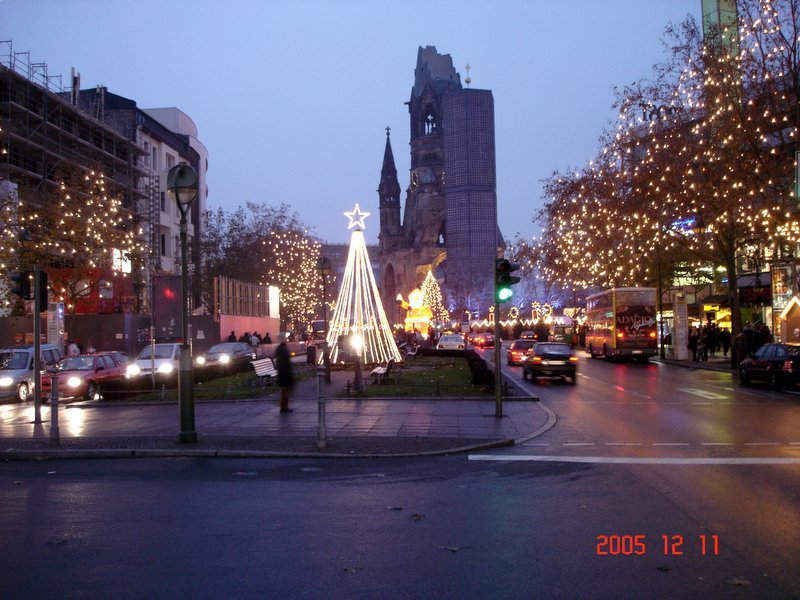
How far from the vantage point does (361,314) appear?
36188 millimetres

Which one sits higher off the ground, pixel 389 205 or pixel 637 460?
pixel 389 205

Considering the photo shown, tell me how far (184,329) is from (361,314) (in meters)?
22.8

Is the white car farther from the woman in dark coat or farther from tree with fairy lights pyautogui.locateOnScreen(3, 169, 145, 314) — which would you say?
the woman in dark coat

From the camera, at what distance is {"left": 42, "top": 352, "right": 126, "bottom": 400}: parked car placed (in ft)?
83.4

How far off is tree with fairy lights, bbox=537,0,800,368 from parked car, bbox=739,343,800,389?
677 cm

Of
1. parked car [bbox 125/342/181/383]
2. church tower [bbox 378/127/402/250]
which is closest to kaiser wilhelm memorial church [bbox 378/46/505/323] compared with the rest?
church tower [bbox 378/127/402/250]

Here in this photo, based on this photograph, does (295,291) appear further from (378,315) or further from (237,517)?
(237,517)

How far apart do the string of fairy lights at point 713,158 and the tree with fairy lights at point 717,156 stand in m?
0.05

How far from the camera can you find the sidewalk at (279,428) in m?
12.5

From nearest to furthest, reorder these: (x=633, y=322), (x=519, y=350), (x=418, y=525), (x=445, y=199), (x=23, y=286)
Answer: (x=418, y=525) → (x=23, y=286) → (x=519, y=350) → (x=633, y=322) → (x=445, y=199)

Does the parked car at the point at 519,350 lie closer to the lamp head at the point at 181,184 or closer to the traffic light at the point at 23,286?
the traffic light at the point at 23,286
